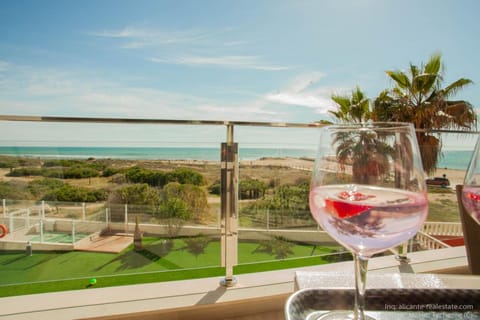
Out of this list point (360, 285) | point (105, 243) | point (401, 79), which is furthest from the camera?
point (401, 79)

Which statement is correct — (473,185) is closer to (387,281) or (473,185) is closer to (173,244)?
(387,281)

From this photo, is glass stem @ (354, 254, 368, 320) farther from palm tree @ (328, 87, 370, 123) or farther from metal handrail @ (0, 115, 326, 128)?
palm tree @ (328, 87, 370, 123)

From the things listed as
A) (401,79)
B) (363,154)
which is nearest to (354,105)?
(401,79)

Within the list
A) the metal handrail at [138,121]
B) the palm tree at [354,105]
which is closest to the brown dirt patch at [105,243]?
the metal handrail at [138,121]

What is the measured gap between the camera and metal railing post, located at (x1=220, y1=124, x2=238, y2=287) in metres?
1.79

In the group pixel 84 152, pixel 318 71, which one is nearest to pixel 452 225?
pixel 84 152

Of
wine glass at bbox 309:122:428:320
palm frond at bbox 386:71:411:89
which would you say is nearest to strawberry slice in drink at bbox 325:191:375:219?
wine glass at bbox 309:122:428:320

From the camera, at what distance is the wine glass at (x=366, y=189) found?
34 cm

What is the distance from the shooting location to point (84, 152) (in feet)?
5.85

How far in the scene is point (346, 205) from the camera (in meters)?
0.35

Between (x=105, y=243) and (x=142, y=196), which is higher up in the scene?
(x=142, y=196)

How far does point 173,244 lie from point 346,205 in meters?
1.95

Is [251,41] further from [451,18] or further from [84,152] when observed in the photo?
[84,152]

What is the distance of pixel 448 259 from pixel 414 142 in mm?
2427
